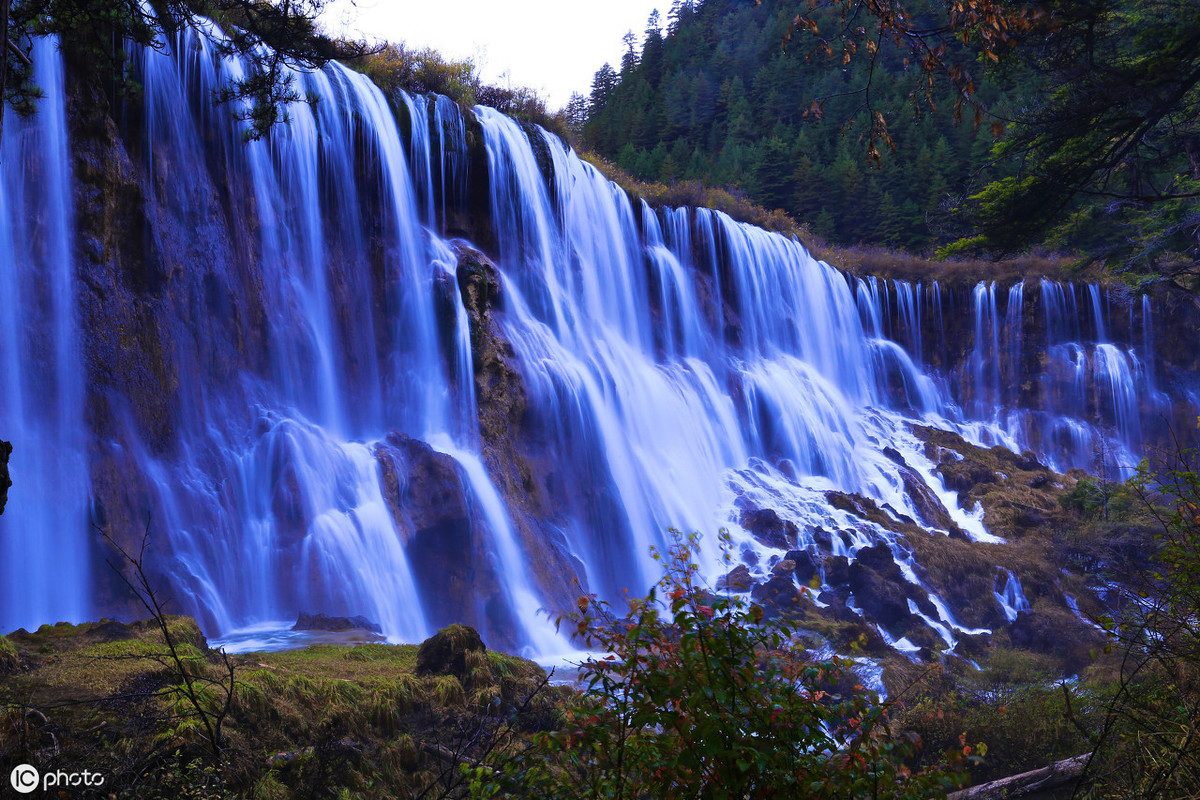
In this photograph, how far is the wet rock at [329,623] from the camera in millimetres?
9398

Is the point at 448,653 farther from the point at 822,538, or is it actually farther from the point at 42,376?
the point at 822,538

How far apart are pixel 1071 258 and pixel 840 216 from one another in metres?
13.8

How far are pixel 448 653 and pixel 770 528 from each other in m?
12.6

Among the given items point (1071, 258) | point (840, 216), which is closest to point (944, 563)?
point (1071, 258)

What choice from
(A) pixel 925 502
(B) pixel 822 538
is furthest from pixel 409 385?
(A) pixel 925 502

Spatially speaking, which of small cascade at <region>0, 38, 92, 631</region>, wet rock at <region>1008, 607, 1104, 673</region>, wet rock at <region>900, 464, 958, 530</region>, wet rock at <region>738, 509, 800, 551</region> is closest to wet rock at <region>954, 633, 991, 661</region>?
wet rock at <region>1008, 607, 1104, 673</region>

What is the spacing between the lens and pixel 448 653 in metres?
6.65

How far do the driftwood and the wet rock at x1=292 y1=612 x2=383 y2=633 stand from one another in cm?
732

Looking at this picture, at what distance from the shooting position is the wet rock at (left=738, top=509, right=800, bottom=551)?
1758 cm

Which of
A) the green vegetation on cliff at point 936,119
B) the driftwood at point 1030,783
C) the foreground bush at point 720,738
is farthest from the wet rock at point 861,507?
the foreground bush at point 720,738

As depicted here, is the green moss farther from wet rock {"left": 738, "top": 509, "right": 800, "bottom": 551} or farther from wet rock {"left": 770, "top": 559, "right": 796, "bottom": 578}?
wet rock {"left": 738, "top": 509, "right": 800, "bottom": 551}

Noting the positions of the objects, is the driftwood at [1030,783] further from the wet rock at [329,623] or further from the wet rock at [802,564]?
the wet rock at [802,564]

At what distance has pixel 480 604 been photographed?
39.1 ft

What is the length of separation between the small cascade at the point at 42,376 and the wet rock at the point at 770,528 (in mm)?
13550
